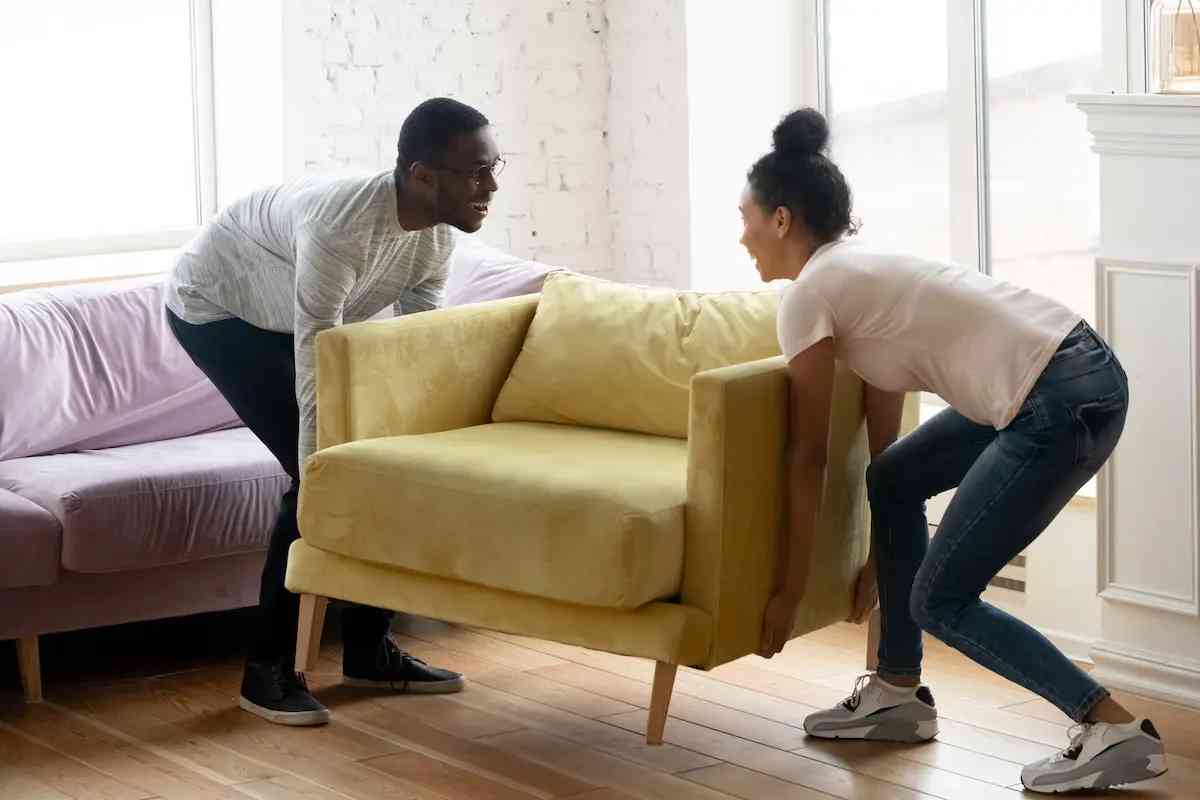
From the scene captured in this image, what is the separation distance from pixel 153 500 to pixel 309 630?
403 mm

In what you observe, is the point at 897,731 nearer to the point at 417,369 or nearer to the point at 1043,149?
the point at 417,369

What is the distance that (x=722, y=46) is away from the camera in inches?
181

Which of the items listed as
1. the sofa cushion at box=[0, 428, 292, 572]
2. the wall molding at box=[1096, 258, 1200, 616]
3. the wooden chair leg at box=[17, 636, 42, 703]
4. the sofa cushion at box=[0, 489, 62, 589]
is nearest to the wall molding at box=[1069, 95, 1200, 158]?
the wall molding at box=[1096, 258, 1200, 616]

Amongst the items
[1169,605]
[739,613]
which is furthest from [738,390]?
[1169,605]

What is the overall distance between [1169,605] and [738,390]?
1.02m

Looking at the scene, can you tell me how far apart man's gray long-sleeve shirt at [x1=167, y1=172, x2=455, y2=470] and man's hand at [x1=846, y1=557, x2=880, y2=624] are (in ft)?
3.17

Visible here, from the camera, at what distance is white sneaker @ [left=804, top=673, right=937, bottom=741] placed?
3090mm

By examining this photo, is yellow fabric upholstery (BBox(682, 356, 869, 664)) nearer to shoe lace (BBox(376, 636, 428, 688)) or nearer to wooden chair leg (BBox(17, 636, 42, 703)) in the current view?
shoe lace (BBox(376, 636, 428, 688))

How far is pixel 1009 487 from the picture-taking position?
9.02 ft

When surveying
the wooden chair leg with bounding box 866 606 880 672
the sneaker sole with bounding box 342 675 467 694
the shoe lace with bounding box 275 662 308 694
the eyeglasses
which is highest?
the eyeglasses

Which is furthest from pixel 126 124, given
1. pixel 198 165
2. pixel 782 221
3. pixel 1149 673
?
pixel 1149 673

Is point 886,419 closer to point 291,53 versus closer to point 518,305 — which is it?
point 518,305

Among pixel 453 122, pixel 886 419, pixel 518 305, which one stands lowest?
pixel 886 419

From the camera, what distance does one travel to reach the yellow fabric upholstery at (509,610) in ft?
9.37
